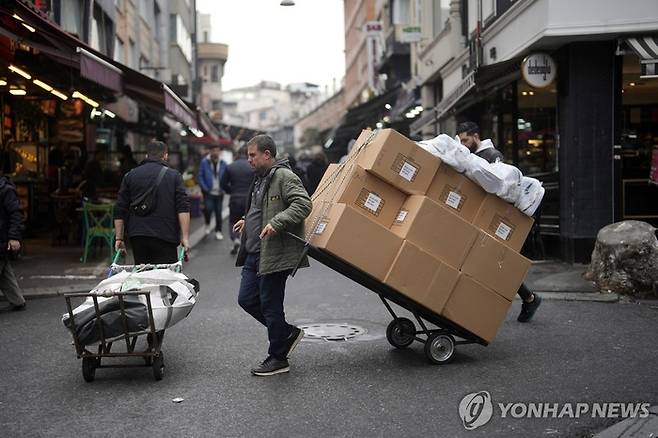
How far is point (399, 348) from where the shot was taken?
707cm

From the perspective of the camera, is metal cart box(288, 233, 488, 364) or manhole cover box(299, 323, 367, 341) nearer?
metal cart box(288, 233, 488, 364)

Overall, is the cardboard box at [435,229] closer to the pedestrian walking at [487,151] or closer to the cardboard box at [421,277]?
the cardboard box at [421,277]

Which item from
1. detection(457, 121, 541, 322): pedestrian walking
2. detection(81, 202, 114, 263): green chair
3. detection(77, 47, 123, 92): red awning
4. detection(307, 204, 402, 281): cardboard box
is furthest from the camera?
detection(81, 202, 114, 263): green chair

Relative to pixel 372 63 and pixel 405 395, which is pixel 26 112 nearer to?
pixel 405 395

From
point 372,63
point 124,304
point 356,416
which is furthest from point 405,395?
point 372,63

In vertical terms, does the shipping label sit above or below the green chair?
above

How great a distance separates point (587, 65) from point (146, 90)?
721cm

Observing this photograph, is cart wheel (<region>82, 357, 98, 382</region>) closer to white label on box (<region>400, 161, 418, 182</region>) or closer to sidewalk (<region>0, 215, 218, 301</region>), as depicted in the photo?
white label on box (<region>400, 161, 418, 182</region>)

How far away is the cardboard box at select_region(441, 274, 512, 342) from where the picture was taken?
644cm

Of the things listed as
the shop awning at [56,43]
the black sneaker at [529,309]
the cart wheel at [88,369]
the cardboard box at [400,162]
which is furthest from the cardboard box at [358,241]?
the shop awning at [56,43]

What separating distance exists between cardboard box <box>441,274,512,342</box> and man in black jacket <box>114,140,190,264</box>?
251 centimetres

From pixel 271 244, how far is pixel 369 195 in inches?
35.8

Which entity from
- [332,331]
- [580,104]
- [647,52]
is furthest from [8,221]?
[647,52]

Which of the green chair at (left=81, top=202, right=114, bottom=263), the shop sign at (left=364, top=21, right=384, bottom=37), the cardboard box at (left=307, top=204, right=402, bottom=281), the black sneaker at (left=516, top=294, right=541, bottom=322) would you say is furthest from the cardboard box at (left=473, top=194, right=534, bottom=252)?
the shop sign at (left=364, top=21, right=384, bottom=37)
